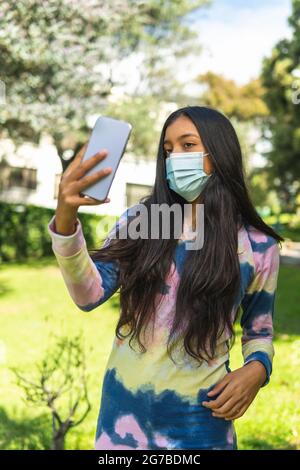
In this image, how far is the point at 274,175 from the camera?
2472 centimetres

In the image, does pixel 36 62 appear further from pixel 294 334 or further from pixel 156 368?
pixel 156 368

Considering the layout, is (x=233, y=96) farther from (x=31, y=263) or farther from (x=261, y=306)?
(x=261, y=306)

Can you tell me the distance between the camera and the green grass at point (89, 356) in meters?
5.02

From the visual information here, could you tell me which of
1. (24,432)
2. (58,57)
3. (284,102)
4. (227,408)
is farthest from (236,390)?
(284,102)

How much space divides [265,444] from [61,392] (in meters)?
1.63

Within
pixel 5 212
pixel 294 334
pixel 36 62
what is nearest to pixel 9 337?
pixel 294 334

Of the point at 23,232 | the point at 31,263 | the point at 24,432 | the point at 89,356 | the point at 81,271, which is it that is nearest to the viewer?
the point at 81,271

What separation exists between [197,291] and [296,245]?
26498 mm

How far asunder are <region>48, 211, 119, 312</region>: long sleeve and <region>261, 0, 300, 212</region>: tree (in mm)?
20873

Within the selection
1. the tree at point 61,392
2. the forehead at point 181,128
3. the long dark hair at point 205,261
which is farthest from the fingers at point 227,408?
the tree at point 61,392

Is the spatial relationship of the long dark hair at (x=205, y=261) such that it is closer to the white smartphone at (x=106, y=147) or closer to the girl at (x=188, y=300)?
the girl at (x=188, y=300)

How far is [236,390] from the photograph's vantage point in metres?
1.63

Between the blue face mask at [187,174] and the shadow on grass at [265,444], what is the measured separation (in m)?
3.47

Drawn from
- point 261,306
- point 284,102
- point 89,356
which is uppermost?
point 284,102
